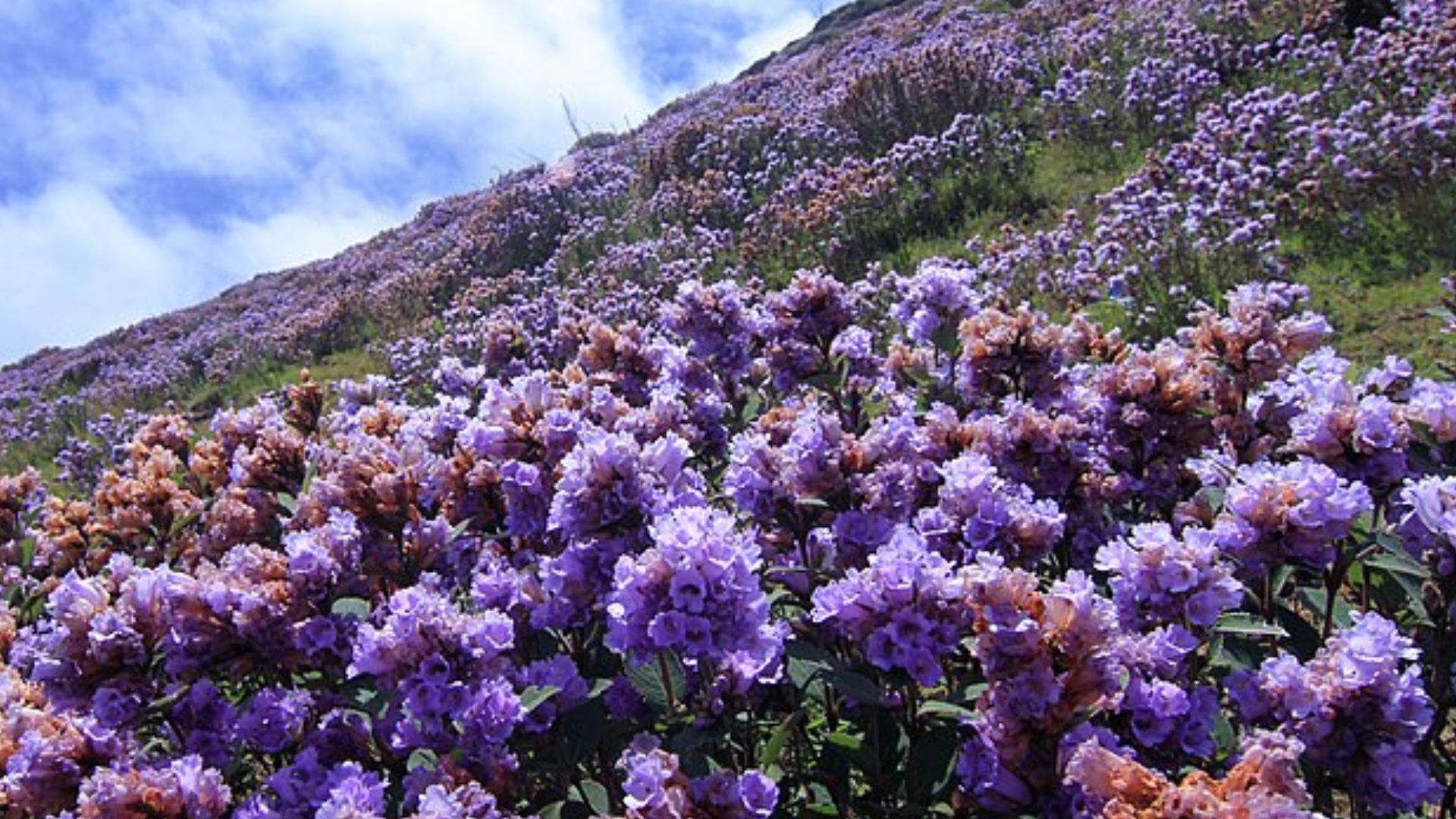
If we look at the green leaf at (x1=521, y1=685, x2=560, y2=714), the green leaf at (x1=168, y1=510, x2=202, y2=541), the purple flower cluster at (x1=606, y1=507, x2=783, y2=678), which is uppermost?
Answer: the green leaf at (x1=168, y1=510, x2=202, y2=541)

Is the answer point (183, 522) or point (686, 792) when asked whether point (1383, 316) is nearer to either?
point (686, 792)

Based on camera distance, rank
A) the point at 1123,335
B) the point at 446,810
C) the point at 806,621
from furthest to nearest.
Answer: the point at 1123,335 < the point at 806,621 < the point at 446,810

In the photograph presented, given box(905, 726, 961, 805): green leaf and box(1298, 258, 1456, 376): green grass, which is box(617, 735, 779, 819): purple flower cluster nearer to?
box(905, 726, 961, 805): green leaf

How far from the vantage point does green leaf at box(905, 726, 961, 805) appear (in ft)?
7.01

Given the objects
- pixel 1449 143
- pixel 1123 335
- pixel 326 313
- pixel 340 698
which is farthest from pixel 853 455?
pixel 326 313

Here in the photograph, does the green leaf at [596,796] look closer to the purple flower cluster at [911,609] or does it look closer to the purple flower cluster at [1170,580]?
the purple flower cluster at [911,609]

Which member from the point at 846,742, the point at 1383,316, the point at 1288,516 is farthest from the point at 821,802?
the point at 1383,316

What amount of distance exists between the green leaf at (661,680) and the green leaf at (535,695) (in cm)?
22

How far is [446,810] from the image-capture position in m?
1.71

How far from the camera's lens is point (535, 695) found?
2164 mm

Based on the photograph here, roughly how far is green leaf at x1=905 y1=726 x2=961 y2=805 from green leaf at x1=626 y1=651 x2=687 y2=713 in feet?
1.68

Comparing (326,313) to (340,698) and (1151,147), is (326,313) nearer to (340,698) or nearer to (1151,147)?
(1151,147)

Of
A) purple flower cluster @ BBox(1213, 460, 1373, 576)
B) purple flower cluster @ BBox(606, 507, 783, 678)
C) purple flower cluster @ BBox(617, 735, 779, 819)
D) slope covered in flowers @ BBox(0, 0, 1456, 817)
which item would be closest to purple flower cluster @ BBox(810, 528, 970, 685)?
slope covered in flowers @ BBox(0, 0, 1456, 817)

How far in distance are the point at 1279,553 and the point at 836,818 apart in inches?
43.9
